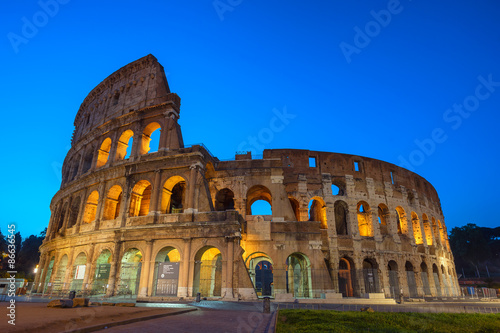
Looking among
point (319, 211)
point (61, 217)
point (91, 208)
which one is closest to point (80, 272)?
point (91, 208)

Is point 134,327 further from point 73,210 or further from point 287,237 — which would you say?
point 73,210

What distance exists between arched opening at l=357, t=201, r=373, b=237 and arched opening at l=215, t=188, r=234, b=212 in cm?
1175

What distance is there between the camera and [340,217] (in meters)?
26.9

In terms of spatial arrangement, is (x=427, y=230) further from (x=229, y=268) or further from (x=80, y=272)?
(x=80, y=272)

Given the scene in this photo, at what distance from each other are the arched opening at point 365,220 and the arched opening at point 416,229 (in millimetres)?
5923

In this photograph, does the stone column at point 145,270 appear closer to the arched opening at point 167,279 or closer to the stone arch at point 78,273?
the arched opening at point 167,279

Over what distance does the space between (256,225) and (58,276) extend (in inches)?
617

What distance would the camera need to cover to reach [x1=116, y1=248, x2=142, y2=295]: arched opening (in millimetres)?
18875

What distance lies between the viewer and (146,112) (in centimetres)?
2309

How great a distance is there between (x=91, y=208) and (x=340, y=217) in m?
21.1

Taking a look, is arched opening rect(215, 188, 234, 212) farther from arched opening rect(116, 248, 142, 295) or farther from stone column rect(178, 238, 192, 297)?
arched opening rect(116, 248, 142, 295)

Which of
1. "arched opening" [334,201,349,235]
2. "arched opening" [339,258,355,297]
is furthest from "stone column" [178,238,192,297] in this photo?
"arched opening" [334,201,349,235]

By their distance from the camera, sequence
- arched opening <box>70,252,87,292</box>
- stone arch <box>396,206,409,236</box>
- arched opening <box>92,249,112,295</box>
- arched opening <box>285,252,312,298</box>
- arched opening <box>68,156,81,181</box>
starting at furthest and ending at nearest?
arched opening <box>68,156,81,181</box>
stone arch <box>396,206,409,236</box>
arched opening <box>285,252,312,298</box>
arched opening <box>70,252,87,292</box>
arched opening <box>92,249,112,295</box>

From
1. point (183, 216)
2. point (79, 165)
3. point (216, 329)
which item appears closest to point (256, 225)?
point (183, 216)
